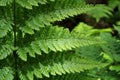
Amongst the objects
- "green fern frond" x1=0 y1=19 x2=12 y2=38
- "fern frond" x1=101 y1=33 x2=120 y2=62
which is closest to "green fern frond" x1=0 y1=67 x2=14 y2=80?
"green fern frond" x1=0 y1=19 x2=12 y2=38

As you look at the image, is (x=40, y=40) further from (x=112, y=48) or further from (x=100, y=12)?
(x=100, y=12)

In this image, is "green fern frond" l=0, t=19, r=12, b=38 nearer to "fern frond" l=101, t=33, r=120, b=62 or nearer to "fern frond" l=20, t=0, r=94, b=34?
"fern frond" l=20, t=0, r=94, b=34

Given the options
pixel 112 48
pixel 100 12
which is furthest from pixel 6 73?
pixel 100 12

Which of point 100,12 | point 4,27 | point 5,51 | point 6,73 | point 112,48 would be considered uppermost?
point 4,27

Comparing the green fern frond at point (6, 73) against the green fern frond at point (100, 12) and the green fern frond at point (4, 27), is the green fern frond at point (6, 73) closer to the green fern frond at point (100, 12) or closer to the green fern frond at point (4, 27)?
the green fern frond at point (4, 27)

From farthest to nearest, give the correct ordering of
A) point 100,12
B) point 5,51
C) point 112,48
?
point 100,12 < point 112,48 < point 5,51

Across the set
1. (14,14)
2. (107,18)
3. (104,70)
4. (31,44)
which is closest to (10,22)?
(14,14)
